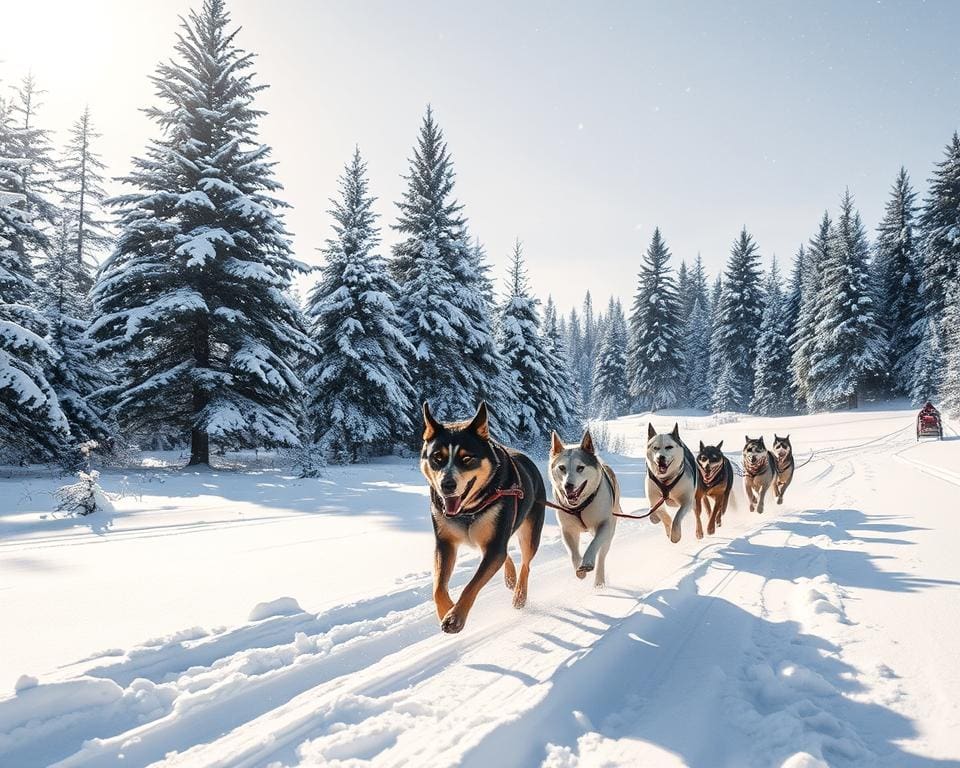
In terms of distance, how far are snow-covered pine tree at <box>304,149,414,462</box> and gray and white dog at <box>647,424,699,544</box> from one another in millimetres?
12515

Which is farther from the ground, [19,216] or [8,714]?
[19,216]

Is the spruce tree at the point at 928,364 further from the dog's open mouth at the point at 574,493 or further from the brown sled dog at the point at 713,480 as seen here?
the dog's open mouth at the point at 574,493

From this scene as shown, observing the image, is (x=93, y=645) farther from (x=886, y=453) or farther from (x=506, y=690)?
(x=886, y=453)

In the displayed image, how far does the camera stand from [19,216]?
13219mm

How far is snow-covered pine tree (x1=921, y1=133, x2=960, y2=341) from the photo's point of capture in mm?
36875

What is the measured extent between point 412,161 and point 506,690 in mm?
25211

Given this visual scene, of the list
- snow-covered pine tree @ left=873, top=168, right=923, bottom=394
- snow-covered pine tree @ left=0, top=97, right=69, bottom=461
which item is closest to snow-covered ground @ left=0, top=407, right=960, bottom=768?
snow-covered pine tree @ left=0, top=97, right=69, bottom=461

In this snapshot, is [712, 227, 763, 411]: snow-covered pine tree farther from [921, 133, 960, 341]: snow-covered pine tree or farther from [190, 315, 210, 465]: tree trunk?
[190, 315, 210, 465]: tree trunk

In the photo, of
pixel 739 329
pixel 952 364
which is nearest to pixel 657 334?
pixel 739 329

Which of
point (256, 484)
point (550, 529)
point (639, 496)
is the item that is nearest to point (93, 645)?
point (550, 529)

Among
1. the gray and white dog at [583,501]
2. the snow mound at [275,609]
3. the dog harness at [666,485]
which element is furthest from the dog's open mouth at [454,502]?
the dog harness at [666,485]

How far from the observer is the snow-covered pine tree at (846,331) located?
128 ft

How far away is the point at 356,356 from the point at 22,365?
29.3 ft

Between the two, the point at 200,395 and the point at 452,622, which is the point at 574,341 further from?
the point at 452,622
